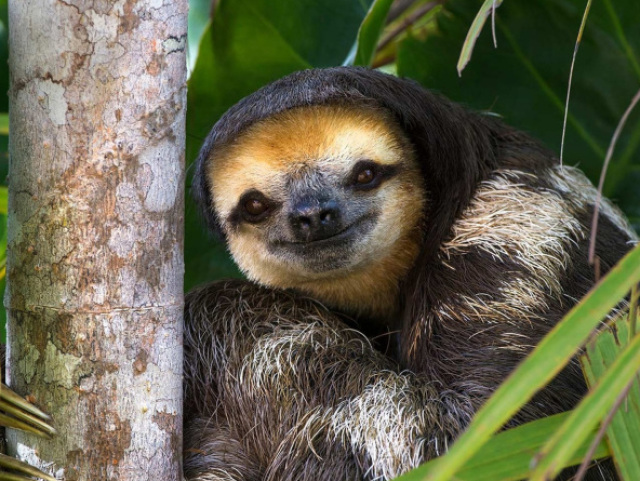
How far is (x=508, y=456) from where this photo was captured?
196 centimetres

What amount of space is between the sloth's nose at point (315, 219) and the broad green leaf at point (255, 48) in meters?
1.36

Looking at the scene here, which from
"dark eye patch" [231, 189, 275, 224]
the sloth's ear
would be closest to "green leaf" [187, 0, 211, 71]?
the sloth's ear

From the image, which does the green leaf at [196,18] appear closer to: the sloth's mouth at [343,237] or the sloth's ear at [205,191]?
the sloth's ear at [205,191]

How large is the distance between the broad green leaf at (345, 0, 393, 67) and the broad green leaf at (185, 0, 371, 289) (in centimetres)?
28

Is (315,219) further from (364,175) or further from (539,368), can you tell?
(539,368)

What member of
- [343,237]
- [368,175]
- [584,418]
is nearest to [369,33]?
[368,175]

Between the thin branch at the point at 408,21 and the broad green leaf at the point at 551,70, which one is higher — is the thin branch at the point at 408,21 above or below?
above

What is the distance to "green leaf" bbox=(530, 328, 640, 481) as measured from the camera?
1356 millimetres

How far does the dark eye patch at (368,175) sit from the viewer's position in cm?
Answer: 388

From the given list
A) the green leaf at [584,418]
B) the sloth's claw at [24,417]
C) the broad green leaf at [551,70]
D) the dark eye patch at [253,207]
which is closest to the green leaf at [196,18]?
the broad green leaf at [551,70]

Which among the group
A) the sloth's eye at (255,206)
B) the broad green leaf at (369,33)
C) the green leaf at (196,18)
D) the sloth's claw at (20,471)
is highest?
the green leaf at (196,18)

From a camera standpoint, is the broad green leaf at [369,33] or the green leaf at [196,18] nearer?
the broad green leaf at [369,33]

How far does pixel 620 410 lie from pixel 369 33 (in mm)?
3265

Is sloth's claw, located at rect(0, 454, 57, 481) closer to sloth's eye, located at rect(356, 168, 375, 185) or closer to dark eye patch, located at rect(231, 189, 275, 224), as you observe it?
dark eye patch, located at rect(231, 189, 275, 224)
